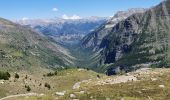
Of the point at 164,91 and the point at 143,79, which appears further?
the point at 143,79

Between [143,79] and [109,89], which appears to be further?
[143,79]

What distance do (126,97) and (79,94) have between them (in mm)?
6750

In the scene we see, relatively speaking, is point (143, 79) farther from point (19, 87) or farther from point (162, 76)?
point (19, 87)

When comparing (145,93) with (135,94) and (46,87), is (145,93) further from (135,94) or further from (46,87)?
(46,87)

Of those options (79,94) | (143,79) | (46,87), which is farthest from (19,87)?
(79,94)

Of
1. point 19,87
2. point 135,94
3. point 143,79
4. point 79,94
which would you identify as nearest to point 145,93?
point 135,94

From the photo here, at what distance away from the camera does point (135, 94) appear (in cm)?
5578

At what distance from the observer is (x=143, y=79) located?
234 feet

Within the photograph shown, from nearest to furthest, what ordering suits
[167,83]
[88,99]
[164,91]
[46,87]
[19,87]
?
[88,99], [164,91], [167,83], [19,87], [46,87]

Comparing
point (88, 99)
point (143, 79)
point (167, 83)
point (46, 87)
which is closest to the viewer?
point (88, 99)

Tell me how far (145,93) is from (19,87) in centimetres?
4518

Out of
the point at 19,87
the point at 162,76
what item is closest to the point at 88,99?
the point at 162,76

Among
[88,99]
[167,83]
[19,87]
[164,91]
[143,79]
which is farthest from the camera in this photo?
[19,87]

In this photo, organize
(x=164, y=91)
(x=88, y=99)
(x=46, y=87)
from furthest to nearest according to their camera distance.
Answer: (x=46, y=87) < (x=164, y=91) < (x=88, y=99)
